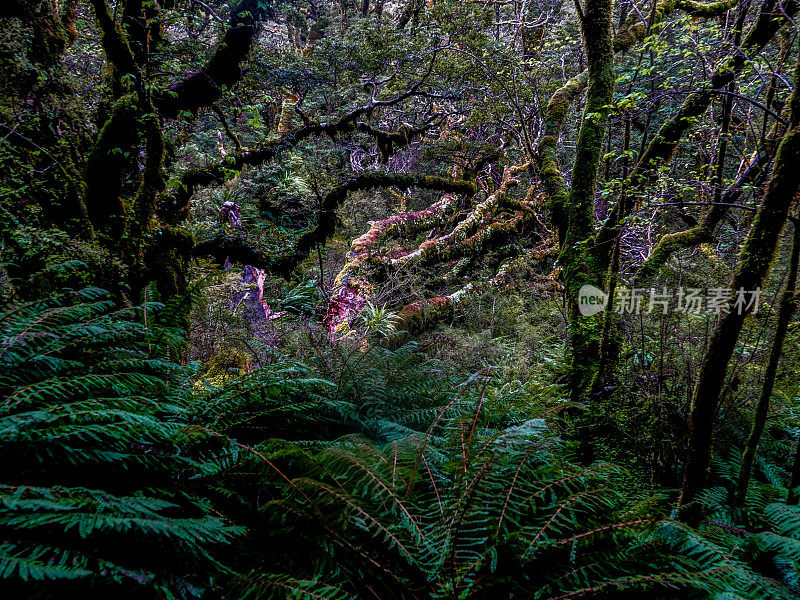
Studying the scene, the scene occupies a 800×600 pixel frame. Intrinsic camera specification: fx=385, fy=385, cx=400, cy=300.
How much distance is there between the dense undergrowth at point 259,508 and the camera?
34.8 inches

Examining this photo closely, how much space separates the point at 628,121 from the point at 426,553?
13.3 ft

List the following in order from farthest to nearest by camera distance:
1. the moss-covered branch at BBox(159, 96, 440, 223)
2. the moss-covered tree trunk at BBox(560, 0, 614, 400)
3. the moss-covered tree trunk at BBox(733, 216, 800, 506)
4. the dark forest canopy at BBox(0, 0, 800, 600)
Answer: the moss-covered branch at BBox(159, 96, 440, 223), the moss-covered tree trunk at BBox(560, 0, 614, 400), the moss-covered tree trunk at BBox(733, 216, 800, 506), the dark forest canopy at BBox(0, 0, 800, 600)

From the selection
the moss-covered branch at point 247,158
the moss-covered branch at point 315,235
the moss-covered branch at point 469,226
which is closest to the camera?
the moss-covered branch at point 247,158

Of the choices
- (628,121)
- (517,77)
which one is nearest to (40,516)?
(628,121)

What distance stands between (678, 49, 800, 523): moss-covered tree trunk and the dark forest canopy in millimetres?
12

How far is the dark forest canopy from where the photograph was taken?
105 cm

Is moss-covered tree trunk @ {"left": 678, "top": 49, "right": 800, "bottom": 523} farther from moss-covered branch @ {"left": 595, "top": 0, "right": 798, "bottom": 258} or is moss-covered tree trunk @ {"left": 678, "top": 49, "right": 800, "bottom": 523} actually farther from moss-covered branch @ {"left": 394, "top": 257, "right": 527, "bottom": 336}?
moss-covered branch @ {"left": 394, "top": 257, "right": 527, "bottom": 336}

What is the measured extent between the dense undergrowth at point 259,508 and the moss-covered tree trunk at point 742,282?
347 mm

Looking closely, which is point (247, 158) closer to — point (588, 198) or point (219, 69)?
point (219, 69)

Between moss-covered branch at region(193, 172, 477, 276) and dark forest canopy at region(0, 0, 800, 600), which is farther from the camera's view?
moss-covered branch at region(193, 172, 477, 276)
